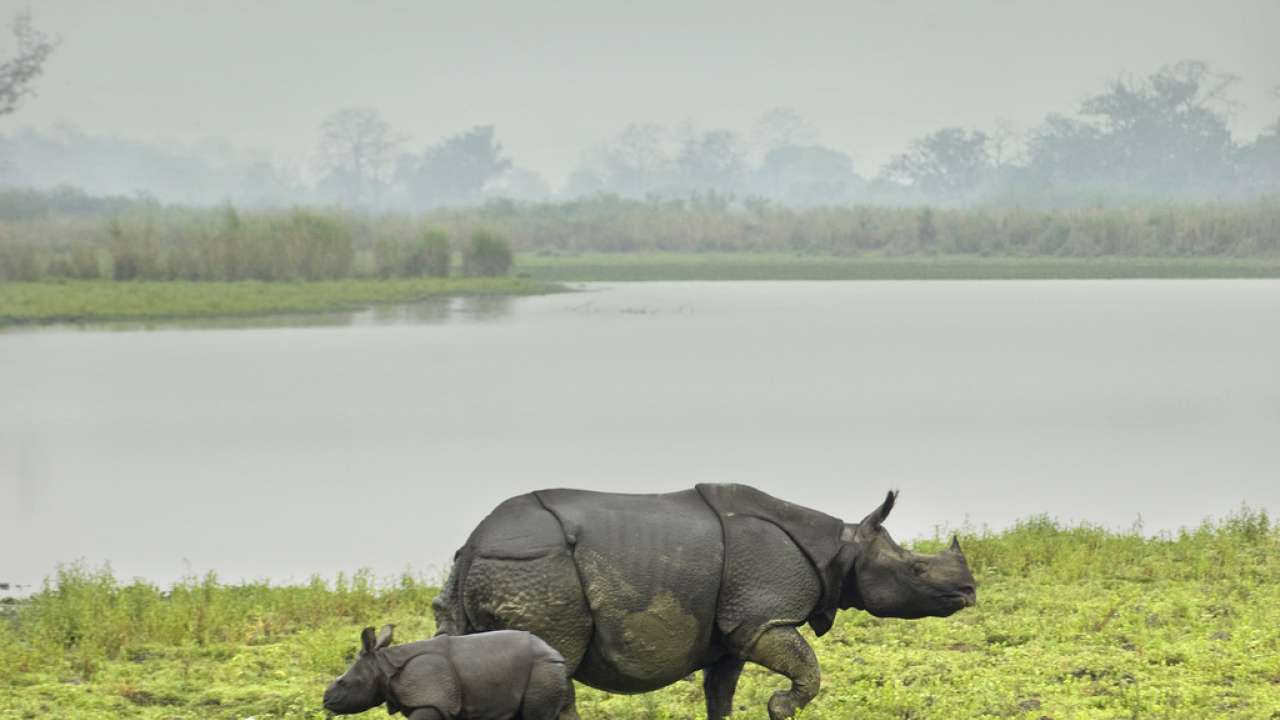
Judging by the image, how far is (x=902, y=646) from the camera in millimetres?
10125

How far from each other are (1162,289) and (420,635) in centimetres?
5036

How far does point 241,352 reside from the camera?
37031 millimetres

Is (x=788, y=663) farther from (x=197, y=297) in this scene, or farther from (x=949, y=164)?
(x=949, y=164)

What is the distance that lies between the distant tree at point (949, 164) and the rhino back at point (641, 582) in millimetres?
125876

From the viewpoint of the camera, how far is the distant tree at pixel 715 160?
153m

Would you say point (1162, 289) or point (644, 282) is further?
point (644, 282)

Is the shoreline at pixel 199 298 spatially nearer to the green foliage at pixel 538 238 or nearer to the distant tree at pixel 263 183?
the green foliage at pixel 538 238

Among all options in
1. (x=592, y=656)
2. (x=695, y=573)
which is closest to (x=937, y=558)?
(x=695, y=573)

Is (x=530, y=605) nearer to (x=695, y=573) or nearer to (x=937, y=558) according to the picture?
(x=695, y=573)

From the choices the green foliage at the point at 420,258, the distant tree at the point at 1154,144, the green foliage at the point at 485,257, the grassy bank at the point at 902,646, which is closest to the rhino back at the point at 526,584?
the grassy bank at the point at 902,646

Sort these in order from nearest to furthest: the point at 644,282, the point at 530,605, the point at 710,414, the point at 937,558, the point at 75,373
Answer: the point at 530,605
the point at 937,558
the point at 710,414
the point at 75,373
the point at 644,282

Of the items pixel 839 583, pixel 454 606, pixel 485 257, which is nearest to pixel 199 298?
pixel 485 257

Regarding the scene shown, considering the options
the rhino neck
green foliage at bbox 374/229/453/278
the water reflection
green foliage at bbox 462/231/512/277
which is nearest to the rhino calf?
the rhino neck

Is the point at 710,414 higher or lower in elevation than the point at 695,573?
lower
